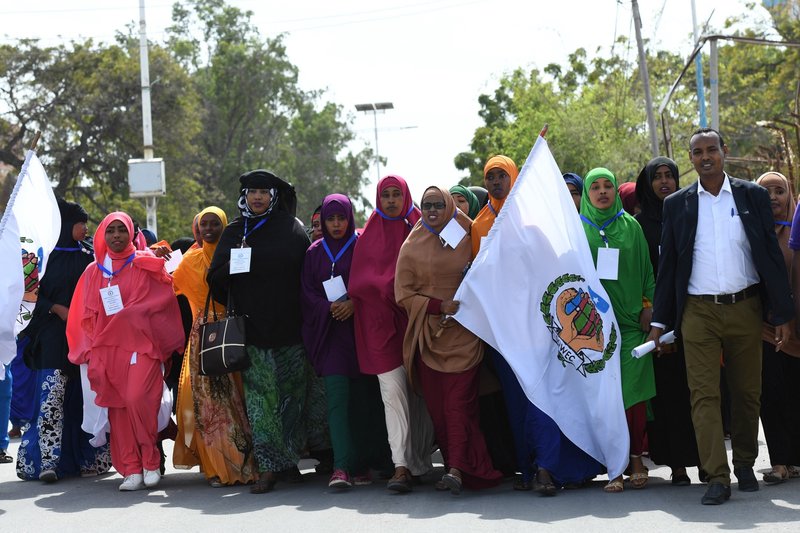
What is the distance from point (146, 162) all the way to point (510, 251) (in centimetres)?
2307

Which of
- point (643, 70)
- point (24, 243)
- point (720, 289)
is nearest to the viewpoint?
point (720, 289)

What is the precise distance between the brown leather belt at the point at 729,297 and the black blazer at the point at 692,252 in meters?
0.08

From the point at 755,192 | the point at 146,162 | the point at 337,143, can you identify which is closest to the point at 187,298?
the point at 755,192

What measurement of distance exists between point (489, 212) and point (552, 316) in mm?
941

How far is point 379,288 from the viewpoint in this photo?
25.8 ft

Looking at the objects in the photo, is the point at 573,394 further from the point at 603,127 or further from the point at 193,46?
the point at 193,46

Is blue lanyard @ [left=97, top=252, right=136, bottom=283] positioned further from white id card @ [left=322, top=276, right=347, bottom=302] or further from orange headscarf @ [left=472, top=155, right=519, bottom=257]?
orange headscarf @ [left=472, top=155, right=519, bottom=257]

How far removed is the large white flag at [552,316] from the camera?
24.3 ft

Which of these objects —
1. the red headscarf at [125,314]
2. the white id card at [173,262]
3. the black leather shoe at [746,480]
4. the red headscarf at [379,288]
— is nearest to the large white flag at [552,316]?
the red headscarf at [379,288]

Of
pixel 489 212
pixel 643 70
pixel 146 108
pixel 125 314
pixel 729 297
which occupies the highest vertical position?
pixel 146 108

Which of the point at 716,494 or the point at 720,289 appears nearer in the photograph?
the point at 716,494

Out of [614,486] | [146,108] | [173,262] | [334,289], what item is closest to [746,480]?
[614,486]

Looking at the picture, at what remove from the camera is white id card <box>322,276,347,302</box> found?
8.08m

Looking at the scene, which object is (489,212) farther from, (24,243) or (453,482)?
(24,243)
